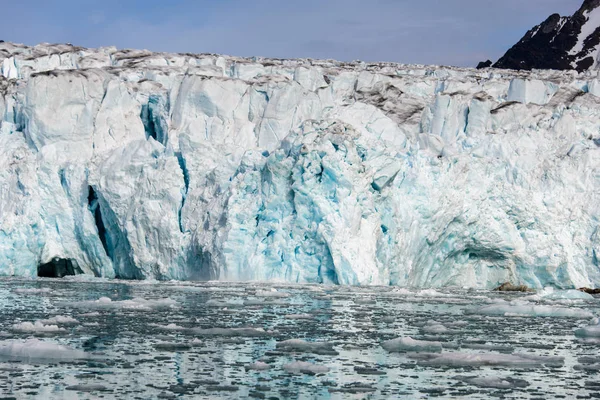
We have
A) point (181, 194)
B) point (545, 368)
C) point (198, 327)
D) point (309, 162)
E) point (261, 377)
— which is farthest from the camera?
point (181, 194)

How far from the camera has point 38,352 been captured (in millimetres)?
9328

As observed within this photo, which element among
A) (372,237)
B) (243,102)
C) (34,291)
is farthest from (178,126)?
(34,291)

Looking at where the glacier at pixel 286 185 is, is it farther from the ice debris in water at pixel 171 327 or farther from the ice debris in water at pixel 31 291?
the ice debris in water at pixel 171 327

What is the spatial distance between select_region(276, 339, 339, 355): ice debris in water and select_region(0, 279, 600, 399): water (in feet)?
0.06

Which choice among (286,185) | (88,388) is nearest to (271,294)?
(286,185)

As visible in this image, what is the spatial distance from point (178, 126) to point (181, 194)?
2.86 meters

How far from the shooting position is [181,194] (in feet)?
83.4

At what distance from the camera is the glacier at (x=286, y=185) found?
23641 mm

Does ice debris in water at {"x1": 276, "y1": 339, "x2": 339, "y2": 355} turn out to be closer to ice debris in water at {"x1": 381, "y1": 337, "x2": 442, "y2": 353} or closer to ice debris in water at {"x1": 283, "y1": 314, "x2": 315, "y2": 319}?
ice debris in water at {"x1": 381, "y1": 337, "x2": 442, "y2": 353}

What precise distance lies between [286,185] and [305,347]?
13514 mm

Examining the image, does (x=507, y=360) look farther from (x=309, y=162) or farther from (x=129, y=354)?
(x=309, y=162)

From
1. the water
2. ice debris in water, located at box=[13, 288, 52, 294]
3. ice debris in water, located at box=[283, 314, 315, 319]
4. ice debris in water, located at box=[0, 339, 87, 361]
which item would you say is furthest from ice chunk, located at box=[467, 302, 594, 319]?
ice debris in water, located at box=[13, 288, 52, 294]

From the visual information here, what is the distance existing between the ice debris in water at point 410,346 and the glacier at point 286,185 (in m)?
12.2

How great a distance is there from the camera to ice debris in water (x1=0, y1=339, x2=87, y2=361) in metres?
9.32
